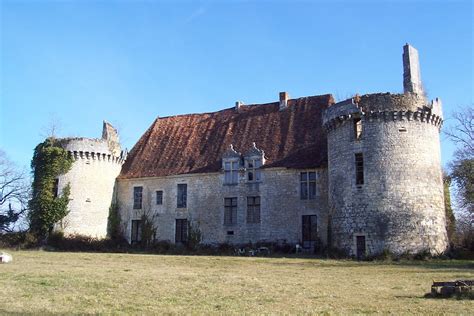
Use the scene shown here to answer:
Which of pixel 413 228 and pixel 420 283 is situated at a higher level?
pixel 413 228

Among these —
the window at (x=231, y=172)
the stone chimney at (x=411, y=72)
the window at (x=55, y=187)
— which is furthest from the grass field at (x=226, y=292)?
the window at (x=55, y=187)

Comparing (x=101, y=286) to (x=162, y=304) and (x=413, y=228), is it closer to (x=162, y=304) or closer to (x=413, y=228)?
(x=162, y=304)

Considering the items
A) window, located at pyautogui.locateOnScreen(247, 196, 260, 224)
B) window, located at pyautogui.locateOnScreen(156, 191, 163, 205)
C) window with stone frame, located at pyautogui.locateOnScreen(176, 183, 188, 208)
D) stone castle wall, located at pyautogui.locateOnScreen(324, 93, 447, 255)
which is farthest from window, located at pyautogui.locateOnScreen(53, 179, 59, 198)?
stone castle wall, located at pyautogui.locateOnScreen(324, 93, 447, 255)

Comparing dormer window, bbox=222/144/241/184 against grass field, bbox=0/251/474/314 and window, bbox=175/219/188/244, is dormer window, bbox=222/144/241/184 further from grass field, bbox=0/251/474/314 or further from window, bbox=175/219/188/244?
grass field, bbox=0/251/474/314

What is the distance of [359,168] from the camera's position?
25219mm

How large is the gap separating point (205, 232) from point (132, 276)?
53.2ft

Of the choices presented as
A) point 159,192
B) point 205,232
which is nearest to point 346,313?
point 205,232

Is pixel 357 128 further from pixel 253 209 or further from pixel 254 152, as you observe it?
pixel 253 209

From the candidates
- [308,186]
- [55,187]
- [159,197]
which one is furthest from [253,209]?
[55,187]

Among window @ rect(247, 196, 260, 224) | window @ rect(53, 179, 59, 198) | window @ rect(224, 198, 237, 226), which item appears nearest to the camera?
window @ rect(247, 196, 260, 224)

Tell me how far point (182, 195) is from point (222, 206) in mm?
2927

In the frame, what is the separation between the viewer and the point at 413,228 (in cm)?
2364

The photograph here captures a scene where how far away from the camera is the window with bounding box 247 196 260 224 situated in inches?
1166

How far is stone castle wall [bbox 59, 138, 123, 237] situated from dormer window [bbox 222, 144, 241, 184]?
7826mm
